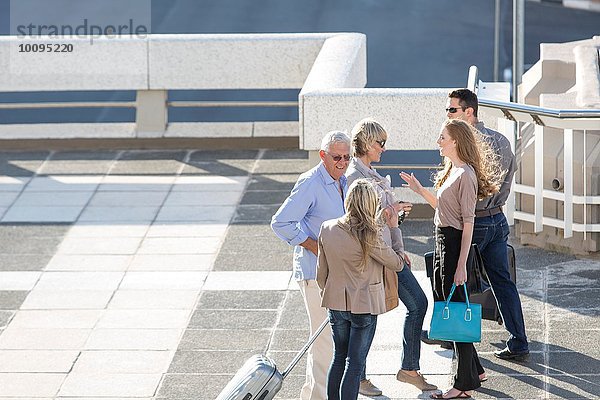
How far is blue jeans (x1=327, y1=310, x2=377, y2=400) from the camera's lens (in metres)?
7.47

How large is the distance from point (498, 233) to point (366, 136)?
122 centimetres

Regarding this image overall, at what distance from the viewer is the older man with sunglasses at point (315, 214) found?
777cm

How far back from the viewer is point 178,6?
113 feet

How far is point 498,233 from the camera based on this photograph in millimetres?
8547

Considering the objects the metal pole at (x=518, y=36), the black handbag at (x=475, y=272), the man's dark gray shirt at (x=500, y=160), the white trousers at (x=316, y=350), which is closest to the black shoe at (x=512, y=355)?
the black handbag at (x=475, y=272)

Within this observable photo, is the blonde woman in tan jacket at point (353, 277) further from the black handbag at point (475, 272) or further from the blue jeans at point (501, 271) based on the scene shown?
the blue jeans at point (501, 271)

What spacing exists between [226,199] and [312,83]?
142 centimetres

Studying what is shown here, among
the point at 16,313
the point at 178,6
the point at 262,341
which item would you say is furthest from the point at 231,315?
the point at 178,6

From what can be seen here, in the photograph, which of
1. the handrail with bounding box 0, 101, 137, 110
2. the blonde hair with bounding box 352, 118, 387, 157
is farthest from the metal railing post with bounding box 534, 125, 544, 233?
the handrail with bounding box 0, 101, 137, 110

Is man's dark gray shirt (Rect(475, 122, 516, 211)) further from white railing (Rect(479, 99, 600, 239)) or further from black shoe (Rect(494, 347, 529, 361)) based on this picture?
Result: white railing (Rect(479, 99, 600, 239))

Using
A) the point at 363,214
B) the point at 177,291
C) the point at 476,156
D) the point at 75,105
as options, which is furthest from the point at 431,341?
the point at 75,105

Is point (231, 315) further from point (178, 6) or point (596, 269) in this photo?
point (178, 6)

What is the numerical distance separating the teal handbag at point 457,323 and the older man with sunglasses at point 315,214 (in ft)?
2.14

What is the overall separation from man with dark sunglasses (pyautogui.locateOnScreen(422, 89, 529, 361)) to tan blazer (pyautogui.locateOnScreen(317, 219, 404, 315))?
1.23m
